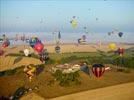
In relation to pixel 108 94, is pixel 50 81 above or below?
above

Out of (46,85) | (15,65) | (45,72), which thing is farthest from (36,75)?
(15,65)

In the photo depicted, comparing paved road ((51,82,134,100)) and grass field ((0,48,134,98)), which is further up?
grass field ((0,48,134,98))

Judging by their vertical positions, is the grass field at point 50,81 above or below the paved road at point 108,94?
above

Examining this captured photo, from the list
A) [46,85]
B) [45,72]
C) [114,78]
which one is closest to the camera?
[46,85]

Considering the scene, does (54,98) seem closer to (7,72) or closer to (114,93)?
(114,93)

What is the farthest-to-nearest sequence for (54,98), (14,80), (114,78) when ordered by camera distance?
(114,78) < (14,80) < (54,98)

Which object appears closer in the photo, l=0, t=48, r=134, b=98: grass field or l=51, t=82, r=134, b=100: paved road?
l=51, t=82, r=134, b=100: paved road

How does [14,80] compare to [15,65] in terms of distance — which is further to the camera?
[15,65]

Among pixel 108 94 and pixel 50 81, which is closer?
pixel 108 94

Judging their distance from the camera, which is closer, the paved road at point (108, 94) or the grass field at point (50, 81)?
the paved road at point (108, 94)

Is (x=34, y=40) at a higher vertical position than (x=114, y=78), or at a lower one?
higher

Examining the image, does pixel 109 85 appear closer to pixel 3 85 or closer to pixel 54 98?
pixel 54 98
